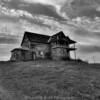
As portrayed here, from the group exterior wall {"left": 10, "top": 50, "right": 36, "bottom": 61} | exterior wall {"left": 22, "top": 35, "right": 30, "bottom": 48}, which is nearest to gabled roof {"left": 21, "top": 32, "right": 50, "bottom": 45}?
exterior wall {"left": 22, "top": 35, "right": 30, "bottom": 48}

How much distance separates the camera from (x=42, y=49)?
43000mm

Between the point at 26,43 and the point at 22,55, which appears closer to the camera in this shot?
the point at 22,55

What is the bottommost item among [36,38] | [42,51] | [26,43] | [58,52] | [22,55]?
[22,55]

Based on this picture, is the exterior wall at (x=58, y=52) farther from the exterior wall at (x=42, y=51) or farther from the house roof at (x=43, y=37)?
the house roof at (x=43, y=37)

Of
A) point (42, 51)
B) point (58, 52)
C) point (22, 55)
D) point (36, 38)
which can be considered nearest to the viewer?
point (22, 55)

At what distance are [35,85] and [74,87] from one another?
4896mm

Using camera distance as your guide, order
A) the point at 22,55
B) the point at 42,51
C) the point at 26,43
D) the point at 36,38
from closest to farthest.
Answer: the point at 22,55
the point at 42,51
the point at 36,38
the point at 26,43

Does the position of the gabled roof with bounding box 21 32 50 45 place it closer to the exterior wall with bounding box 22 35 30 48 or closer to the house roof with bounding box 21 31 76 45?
the house roof with bounding box 21 31 76 45

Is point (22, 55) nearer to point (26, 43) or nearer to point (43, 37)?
point (26, 43)

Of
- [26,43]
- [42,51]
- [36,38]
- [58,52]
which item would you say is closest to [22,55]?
[26,43]

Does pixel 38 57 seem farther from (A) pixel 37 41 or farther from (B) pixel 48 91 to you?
(B) pixel 48 91

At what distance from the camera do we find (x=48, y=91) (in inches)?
568

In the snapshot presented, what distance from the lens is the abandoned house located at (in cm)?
4228

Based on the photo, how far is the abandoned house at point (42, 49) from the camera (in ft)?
139
